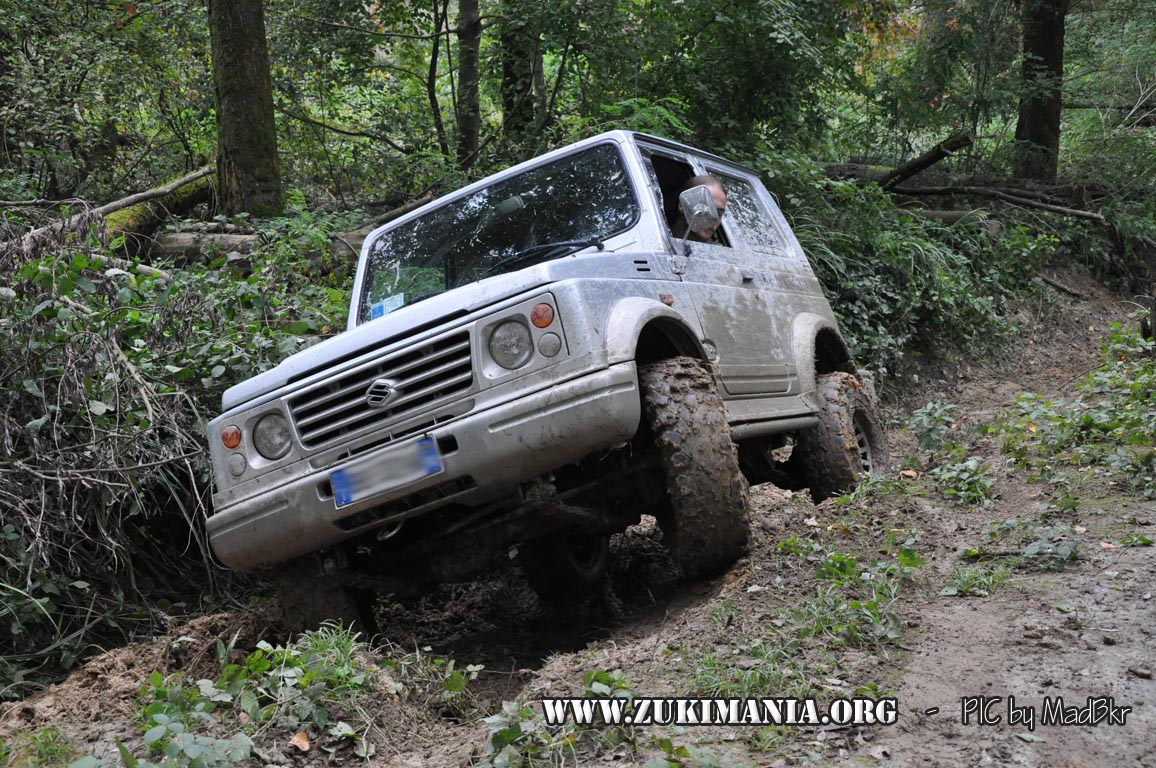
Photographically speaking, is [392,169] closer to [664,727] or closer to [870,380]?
[870,380]

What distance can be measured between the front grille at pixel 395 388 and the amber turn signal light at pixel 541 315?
0.26 metres

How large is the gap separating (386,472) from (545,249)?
4.67ft

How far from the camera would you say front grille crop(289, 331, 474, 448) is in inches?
146

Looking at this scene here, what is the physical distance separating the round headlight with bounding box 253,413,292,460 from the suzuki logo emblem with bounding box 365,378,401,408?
421 millimetres

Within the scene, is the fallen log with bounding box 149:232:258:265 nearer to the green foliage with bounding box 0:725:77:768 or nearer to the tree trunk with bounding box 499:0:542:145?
the tree trunk with bounding box 499:0:542:145

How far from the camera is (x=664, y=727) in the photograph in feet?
9.25

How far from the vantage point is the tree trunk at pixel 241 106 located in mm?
9297

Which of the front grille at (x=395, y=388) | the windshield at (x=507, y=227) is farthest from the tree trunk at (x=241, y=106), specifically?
the front grille at (x=395, y=388)

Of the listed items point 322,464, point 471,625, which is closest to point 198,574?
point 471,625

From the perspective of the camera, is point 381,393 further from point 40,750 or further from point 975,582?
point 975,582

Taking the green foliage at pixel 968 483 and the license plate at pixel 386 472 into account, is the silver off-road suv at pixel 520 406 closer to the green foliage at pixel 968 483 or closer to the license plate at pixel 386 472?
the license plate at pixel 386 472

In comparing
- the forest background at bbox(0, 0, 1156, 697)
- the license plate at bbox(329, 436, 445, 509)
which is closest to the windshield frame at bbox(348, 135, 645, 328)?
the forest background at bbox(0, 0, 1156, 697)

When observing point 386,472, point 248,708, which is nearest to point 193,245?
point 386,472

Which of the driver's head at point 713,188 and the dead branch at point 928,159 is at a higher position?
the dead branch at point 928,159
